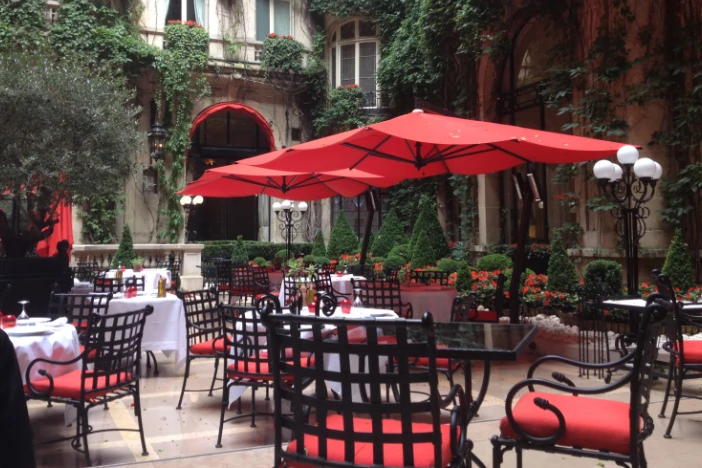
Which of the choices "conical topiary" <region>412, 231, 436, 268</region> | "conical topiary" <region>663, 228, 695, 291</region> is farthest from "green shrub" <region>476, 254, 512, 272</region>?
"conical topiary" <region>663, 228, 695, 291</region>

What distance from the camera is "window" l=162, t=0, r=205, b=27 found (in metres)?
20.3

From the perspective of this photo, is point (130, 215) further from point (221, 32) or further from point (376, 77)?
point (376, 77)

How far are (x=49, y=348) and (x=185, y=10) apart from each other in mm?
18341

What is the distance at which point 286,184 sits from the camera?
390 inches

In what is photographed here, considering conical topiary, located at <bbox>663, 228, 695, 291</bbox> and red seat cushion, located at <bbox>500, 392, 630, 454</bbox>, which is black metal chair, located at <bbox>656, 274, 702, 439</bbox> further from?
conical topiary, located at <bbox>663, 228, 695, 291</bbox>

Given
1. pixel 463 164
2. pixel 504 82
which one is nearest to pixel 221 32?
pixel 504 82

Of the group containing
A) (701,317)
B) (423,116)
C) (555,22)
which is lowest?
(701,317)

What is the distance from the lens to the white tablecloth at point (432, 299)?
8.15m

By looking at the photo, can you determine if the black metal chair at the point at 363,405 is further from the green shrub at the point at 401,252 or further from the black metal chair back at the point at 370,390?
the green shrub at the point at 401,252

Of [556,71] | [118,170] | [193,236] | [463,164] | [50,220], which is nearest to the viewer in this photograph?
[463,164]

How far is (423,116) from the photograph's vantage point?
5.66m

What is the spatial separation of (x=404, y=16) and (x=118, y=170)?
41.7ft

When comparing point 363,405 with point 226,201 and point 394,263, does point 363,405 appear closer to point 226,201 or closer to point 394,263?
point 394,263

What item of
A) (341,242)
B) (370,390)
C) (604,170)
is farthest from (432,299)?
(341,242)
